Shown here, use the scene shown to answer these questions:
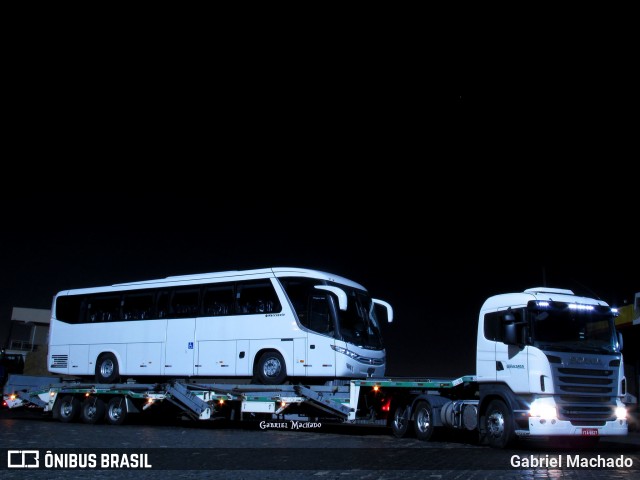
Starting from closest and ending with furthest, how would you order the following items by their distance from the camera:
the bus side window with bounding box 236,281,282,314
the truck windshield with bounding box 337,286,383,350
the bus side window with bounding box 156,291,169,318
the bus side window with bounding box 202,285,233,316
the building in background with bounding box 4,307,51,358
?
1. the truck windshield with bounding box 337,286,383,350
2. the bus side window with bounding box 236,281,282,314
3. the bus side window with bounding box 202,285,233,316
4. the bus side window with bounding box 156,291,169,318
5. the building in background with bounding box 4,307,51,358

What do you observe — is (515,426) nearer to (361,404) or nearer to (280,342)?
(361,404)

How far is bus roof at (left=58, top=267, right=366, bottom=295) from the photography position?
19.0 m

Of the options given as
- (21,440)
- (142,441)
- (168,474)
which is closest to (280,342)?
(142,441)

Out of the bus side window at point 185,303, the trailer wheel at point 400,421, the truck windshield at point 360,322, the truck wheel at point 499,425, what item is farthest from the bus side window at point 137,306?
the truck wheel at point 499,425

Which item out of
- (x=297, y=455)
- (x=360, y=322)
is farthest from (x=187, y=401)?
(x=297, y=455)

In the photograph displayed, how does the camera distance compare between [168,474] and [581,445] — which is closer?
[168,474]

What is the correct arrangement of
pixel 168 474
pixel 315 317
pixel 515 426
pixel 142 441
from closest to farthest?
pixel 168 474, pixel 515 426, pixel 142 441, pixel 315 317

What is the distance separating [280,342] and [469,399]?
528 centimetres

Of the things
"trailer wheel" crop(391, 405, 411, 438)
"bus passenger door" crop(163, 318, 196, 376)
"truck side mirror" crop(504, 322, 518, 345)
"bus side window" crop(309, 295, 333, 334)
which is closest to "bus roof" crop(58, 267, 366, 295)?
"bus side window" crop(309, 295, 333, 334)

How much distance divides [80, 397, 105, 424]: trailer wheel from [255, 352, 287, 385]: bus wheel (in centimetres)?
511

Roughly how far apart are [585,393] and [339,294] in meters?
6.27

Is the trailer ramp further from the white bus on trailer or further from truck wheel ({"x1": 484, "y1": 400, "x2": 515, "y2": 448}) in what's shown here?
truck wheel ({"x1": 484, "y1": 400, "x2": 515, "y2": 448})

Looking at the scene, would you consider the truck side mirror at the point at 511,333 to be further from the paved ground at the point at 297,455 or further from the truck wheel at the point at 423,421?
the truck wheel at the point at 423,421

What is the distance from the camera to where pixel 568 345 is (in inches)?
561
